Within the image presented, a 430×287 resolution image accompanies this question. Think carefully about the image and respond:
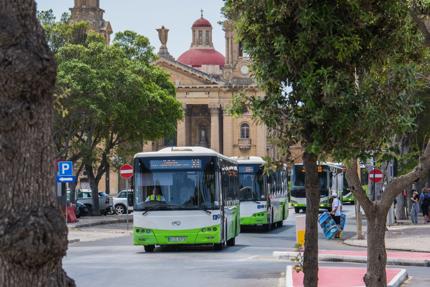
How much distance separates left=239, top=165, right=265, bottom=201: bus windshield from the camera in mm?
38406

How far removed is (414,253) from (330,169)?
2861 cm

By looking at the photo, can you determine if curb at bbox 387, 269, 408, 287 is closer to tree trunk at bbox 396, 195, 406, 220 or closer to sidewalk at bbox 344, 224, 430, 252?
sidewalk at bbox 344, 224, 430, 252

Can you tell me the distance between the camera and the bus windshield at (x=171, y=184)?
87.9ft

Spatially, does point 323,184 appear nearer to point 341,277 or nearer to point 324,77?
point 341,277

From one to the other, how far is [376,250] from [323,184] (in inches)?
1693

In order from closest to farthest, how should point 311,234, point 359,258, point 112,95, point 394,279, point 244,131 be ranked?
1. point 311,234
2. point 394,279
3. point 359,258
4. point 112,95
5. point 244,131

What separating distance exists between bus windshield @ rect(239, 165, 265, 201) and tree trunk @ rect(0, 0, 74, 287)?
31186mm

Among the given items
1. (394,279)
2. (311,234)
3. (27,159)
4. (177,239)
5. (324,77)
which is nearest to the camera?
(27,159)

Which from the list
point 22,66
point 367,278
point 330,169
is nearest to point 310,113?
point 367,278

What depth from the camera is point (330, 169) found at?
57.0 metres

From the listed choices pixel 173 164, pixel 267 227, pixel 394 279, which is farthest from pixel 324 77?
pixel 267 227

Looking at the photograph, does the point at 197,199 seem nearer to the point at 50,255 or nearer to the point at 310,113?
the point at 310,113

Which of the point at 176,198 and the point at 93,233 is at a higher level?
the point at 176,198

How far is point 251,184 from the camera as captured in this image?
38.5 m
